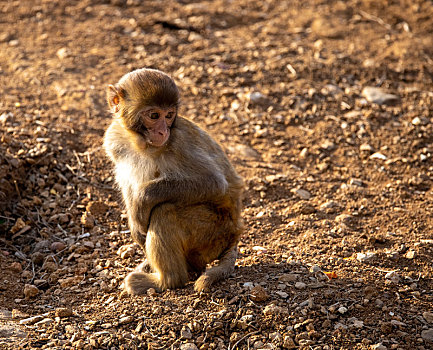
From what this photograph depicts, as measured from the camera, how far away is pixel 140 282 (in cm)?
553

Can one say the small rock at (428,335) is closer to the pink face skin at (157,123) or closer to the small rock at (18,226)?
the pink face skin at (157,123)

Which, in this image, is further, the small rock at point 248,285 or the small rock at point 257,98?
the small rock at point 257,98

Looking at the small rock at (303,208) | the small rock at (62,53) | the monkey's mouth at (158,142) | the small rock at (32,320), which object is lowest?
the small rock at (303,208)

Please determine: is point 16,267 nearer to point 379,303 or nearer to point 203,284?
point 203,284

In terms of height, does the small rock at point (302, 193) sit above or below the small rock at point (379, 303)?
below

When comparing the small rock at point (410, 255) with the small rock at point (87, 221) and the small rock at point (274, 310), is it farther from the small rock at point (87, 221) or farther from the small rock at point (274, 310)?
the small rock at point (87, 221)

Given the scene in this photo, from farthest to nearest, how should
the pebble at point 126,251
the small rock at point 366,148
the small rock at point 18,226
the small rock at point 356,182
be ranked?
the small rock at point 366,148 < the small rock at point 356,182 < the small rock at point 18,226 < the pebble at point 126,251

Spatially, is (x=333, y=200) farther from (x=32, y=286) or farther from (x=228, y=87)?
(x=32, y=286)

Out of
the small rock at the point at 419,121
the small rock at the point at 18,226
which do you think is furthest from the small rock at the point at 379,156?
the small rock at the point at 18,226

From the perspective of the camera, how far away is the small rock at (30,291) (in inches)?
225

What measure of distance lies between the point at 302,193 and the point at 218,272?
2.23 metres

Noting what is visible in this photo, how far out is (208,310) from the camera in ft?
16.2

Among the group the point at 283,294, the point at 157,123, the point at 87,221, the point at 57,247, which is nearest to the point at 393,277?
the point at 283,294

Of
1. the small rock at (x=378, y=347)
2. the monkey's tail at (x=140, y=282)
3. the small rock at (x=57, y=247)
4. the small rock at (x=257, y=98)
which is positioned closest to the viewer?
the small rock at (x=378, y=347)
